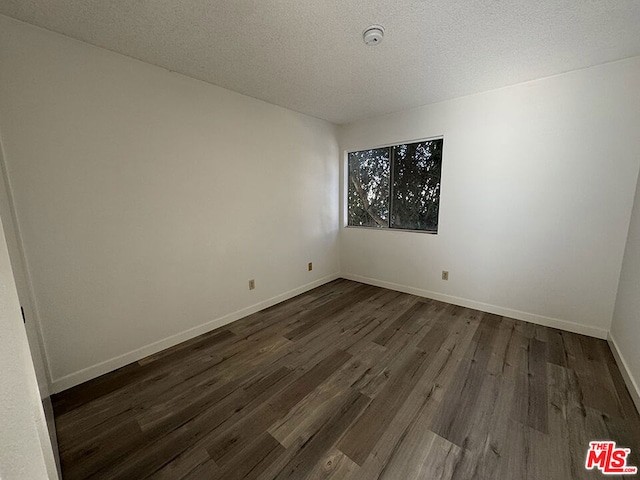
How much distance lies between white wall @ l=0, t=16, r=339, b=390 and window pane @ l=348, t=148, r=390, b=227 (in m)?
1.31

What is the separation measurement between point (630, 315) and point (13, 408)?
320cm

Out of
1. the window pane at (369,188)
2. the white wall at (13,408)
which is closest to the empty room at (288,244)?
the white wall at (13,408)

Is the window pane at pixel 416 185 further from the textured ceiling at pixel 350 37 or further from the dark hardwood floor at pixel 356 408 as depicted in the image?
the dark hardwood floor at pixel 356 408

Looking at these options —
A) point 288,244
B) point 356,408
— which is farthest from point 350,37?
point 356,408

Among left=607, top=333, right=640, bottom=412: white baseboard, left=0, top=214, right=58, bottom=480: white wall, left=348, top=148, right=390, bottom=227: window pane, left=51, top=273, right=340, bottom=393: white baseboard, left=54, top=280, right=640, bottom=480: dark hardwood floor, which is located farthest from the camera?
left=348, top=148, right=390, bottom=227: window pane

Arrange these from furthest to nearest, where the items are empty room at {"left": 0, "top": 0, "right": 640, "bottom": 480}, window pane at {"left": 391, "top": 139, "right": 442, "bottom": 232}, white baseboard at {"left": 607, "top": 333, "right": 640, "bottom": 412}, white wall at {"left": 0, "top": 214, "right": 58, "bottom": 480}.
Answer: window pane at {"left": 391, "top": 139, "right": 442, "bottom": 232} < white baseboard at {"left": 607, "top": 333, "right": 640, "bottom": 412} < empty room at {"left": 0, "top": 0, "right": 640, "bottom": 480} < white wall at {"left": 0, "top": 214, "right": 58, "bottom": 480}

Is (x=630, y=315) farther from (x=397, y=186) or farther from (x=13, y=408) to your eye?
(x=13, y=408)

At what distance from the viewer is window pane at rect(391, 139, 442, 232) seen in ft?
10.7

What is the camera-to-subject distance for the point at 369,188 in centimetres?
392

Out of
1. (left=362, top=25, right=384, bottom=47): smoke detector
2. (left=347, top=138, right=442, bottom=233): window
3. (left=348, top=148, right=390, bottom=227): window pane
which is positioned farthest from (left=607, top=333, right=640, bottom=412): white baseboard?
(left=362, top=25, right=384, bottom=47): smoke detector

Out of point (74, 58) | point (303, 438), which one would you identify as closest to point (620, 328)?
point (303, 438)

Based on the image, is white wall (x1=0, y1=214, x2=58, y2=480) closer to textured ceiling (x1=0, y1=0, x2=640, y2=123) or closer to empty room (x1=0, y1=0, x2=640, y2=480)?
empty room (x1=0, y1=0, x2=640, y2=480)

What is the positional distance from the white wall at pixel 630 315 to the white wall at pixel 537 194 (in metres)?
0.15

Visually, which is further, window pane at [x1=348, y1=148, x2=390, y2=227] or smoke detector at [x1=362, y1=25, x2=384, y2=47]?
window pane at [x1=348, y1=148, x2=390, y2=227]
